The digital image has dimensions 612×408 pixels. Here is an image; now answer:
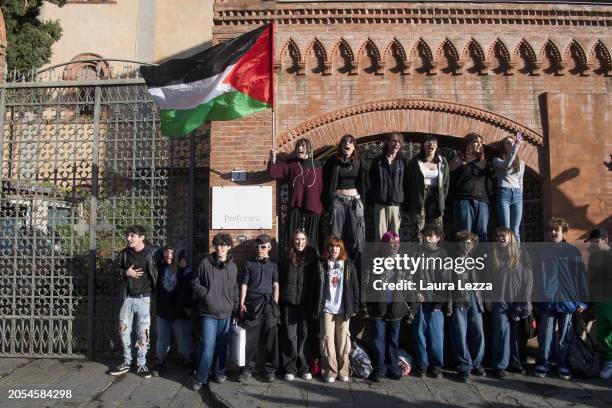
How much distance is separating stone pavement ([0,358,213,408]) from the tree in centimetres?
960

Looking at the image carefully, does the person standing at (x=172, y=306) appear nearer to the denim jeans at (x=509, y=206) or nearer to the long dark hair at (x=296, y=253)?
the long dark hair at (x=296, y=253)

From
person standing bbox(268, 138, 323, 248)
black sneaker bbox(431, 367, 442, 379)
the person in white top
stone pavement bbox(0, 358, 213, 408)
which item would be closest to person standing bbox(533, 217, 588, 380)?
the person in white top

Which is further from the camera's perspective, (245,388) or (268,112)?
(268,112)

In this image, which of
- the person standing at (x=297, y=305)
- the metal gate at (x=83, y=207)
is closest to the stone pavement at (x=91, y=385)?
the metal gate at (x=83, y=207)

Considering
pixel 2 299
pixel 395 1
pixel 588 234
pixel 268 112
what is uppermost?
pixel 395 1

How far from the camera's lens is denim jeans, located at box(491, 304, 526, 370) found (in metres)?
6.38

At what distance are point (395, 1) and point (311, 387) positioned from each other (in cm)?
557

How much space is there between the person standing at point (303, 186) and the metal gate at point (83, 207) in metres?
1.39

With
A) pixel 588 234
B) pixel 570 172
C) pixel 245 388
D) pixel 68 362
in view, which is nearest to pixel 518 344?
pixel 588 234

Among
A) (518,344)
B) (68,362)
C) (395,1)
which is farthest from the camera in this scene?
Answer: (395,1)

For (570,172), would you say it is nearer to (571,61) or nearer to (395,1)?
(571,61)

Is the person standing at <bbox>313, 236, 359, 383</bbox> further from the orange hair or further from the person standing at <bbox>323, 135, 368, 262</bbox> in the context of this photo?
the person standing at <bbox>323, 135, 368, 262</bbox>

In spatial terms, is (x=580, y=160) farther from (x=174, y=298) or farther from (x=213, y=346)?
(x=174, y=298)

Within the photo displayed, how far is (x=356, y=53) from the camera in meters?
7.52
